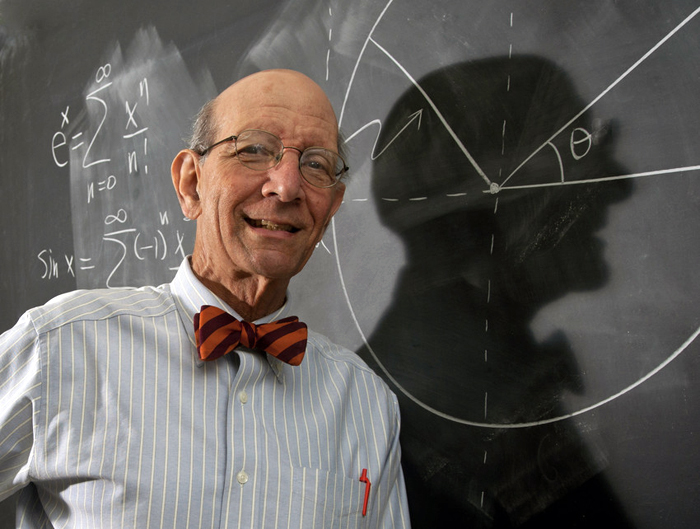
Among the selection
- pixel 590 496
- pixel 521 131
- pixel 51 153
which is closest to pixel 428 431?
pixel 590 496

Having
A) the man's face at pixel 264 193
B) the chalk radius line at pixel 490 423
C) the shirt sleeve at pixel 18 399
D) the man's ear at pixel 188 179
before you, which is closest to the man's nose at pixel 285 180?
the man's face at pixel 264 193

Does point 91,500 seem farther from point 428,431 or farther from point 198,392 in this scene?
point 428,431

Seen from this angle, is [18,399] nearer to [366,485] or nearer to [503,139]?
[366,485]

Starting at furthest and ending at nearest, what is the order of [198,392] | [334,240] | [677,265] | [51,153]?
[51,153]
[334,240]
[198,392]
[677,265]

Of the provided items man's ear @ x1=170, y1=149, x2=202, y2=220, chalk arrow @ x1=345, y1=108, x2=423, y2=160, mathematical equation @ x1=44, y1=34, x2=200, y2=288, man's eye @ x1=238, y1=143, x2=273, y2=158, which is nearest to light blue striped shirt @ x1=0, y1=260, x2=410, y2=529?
man's ear @ x1=170, y1=149, x2=202, y2=220

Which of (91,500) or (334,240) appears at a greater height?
(334,240)

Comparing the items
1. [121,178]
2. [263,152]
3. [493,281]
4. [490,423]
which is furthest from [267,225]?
[121,178]

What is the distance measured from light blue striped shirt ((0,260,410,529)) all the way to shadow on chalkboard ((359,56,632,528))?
0.15 metres

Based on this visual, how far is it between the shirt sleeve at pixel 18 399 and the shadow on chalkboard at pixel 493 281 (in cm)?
56

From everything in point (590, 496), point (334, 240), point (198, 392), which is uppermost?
point (334, 240)

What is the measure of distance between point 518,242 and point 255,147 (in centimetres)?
42

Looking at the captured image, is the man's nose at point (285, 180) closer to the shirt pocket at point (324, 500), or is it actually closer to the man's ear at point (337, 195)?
the man's ear at point (337, 195)

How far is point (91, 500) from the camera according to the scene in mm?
785

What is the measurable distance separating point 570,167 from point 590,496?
452 millimetres
